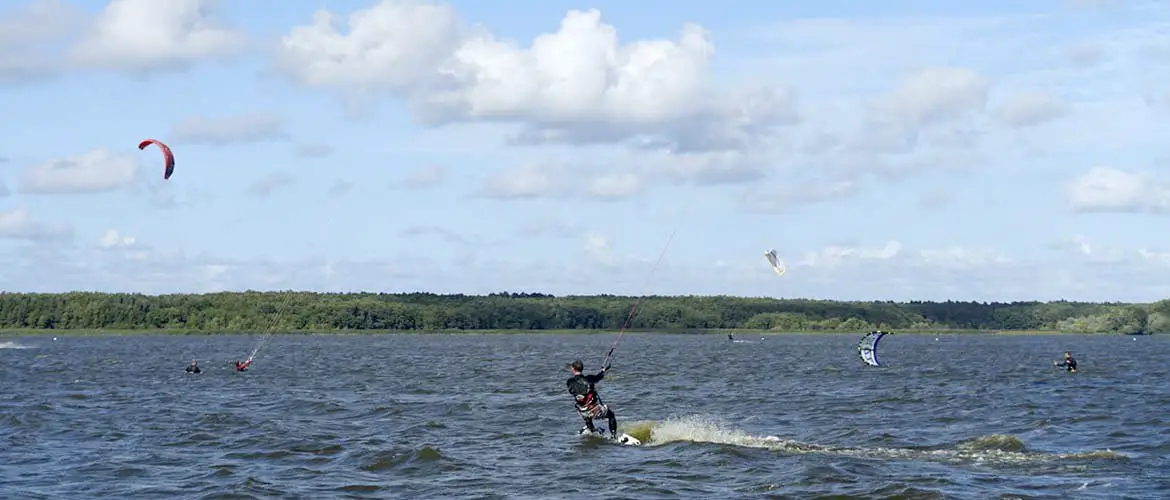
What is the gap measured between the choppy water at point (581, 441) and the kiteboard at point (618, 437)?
328mm

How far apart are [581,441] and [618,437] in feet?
2.79

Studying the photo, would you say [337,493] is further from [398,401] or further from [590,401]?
[398,401]

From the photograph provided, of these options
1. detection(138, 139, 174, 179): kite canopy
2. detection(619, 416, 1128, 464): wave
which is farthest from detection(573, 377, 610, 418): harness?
detection(138, 139, 174, 179): kite canopy

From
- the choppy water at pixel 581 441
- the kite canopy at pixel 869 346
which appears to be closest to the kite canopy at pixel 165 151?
the choppy water at pixel 581 441

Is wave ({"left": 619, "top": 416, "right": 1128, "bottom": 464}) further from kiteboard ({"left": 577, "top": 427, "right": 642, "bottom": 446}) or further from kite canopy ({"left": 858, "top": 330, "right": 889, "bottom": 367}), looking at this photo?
kite canopy ({"left": 858, "top": 330, "right": 889, "bottom": 367})

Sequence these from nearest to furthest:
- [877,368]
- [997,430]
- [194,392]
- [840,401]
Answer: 1. [997,430]
2. [840,401]
3. [194,392]
4. [877,368]

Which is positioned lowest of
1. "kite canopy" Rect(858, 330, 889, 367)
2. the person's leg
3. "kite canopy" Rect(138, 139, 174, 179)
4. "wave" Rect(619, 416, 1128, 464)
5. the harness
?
"wave" Rect(619, 416, 1128, 464)

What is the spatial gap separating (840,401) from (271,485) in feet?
75.0

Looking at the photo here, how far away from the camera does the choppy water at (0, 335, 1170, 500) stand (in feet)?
75.0

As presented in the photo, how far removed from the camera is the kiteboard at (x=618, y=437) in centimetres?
2892

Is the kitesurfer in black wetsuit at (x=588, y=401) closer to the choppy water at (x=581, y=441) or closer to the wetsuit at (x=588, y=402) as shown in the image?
the wetsuit at (x=588, y=402)

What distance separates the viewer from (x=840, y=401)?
41500 millimetres

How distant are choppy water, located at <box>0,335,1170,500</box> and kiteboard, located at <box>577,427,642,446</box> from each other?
0.33 m

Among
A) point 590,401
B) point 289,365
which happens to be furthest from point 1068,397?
point 289,365
